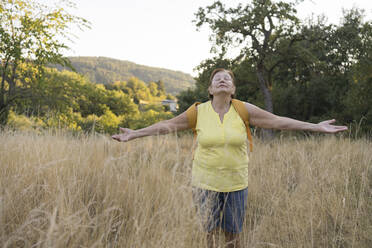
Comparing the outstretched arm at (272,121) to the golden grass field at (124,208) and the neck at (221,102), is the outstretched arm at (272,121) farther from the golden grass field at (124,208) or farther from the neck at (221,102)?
the golden grass field at (124,208)

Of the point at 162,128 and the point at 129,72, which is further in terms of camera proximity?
the point at 129,72

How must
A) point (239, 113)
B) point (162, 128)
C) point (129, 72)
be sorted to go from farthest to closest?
point (129, 72) < point (162, 128) < point (239, 113)

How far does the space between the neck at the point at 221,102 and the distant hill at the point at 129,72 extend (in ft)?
296

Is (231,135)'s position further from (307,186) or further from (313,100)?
(313,100)

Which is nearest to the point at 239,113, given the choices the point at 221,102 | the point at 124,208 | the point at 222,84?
the point at 221,102

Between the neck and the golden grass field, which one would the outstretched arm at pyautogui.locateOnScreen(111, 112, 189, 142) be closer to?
the golden grass field

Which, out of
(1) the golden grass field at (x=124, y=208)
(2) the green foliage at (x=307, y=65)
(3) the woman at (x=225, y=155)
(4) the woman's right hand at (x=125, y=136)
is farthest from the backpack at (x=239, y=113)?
(2) the green foliage at (x=307, y=65)

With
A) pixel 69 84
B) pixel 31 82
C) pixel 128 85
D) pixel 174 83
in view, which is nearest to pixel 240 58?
pixel 69 84

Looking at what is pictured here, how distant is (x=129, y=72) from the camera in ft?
386

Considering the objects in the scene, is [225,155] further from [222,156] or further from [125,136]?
[125,136]

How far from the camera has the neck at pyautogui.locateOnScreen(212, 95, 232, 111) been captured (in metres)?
2.32

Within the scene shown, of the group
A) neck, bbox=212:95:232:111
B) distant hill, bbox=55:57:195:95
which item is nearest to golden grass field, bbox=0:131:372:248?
neck, bbox=212:95:232:111

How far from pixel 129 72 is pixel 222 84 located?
394ft

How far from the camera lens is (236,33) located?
44.7 ft
